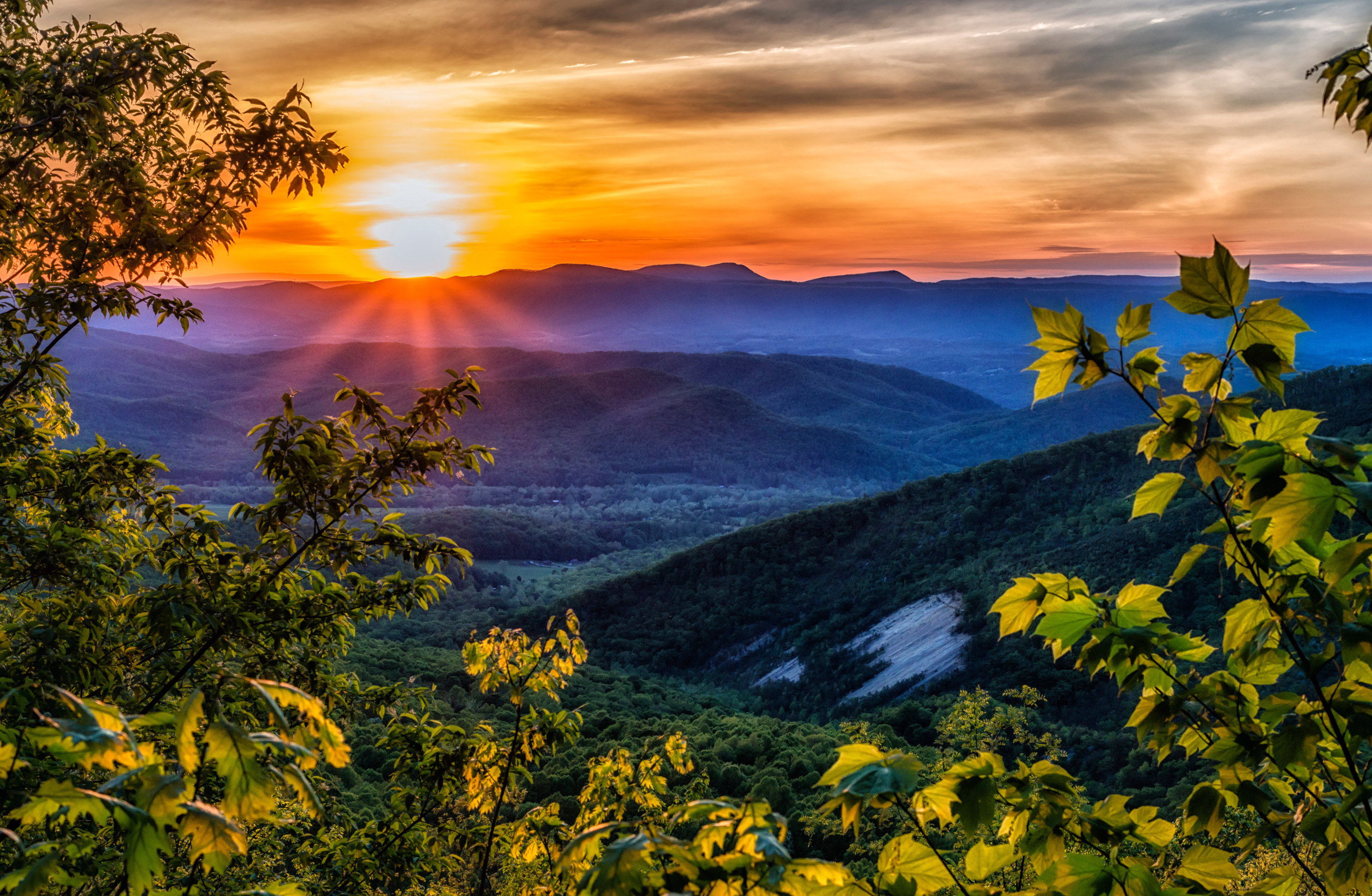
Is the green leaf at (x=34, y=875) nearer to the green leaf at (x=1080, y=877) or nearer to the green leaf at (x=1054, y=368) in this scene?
the green leaf at (x=1080, y=877)

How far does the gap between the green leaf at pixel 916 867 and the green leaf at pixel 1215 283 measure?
5.70ft

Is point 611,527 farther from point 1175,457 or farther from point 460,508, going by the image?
point 1175,457

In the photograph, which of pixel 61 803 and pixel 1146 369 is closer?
pixel 61 803

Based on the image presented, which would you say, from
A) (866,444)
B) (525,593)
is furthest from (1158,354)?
(866,444)

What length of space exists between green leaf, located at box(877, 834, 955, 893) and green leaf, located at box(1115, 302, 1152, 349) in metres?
1.61

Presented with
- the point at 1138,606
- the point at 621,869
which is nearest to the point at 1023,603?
the point at 1138,606

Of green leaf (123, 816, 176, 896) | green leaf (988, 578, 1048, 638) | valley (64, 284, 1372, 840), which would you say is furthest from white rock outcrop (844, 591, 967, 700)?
green leaf (123, 816, 176, 896)

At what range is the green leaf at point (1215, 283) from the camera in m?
2.24

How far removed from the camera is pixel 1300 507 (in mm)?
2031

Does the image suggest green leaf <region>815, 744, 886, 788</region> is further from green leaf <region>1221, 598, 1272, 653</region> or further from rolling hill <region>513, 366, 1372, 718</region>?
rolling hill <region>513, 366, 1372, 718</region>

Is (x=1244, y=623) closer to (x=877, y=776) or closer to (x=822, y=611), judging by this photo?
(x=877, y=776)

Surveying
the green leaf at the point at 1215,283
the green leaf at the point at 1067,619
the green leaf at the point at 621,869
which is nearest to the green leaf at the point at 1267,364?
the green leaf at the point at 1215,283

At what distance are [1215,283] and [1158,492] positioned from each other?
2.27 feet

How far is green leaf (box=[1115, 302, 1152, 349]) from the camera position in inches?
91.7
